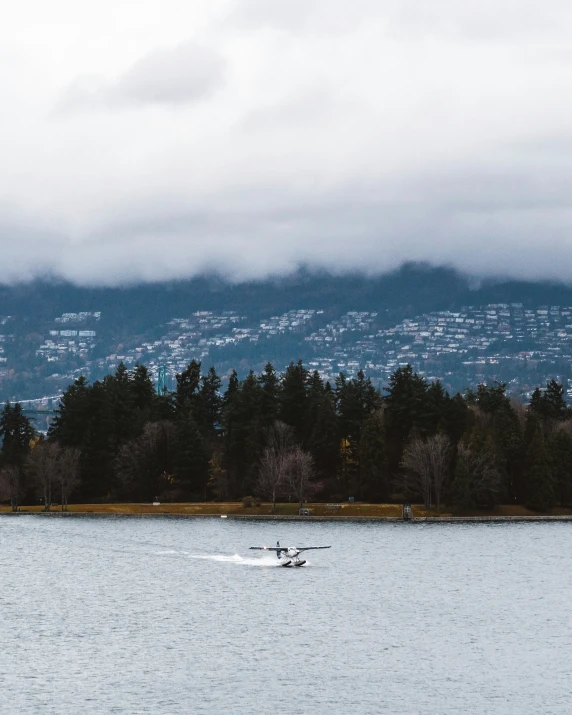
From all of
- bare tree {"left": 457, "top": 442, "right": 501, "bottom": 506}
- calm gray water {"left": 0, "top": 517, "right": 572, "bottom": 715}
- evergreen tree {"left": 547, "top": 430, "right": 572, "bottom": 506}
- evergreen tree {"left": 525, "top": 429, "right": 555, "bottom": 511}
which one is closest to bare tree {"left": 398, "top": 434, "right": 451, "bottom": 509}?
bare tree {"left": 457, "top": 442, "right": 501, "bottom": 506}

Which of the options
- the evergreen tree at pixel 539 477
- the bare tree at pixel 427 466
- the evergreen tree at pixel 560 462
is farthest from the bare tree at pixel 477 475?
the evergreen tree at pixel 560 462

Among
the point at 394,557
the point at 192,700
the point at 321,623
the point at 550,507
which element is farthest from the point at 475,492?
the point at 192,700

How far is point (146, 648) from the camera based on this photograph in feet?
291

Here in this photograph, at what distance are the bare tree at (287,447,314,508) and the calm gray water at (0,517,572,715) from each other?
108 feet

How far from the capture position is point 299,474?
7751 inches

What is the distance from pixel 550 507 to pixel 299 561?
72.5m

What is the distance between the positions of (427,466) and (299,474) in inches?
736

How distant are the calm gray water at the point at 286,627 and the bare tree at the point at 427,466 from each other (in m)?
28.7

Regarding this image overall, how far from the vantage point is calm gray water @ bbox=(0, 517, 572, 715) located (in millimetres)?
75125

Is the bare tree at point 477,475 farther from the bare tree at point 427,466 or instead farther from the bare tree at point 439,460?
the bare tree at point 427,466

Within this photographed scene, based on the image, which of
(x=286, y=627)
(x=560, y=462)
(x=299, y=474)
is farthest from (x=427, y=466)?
(x=286, y=627)

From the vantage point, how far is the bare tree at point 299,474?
196 m

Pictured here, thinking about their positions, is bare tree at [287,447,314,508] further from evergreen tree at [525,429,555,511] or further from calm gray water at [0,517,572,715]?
calm gray water at [0,517,572,715]

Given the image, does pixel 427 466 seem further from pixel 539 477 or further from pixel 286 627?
pixel 286 627
